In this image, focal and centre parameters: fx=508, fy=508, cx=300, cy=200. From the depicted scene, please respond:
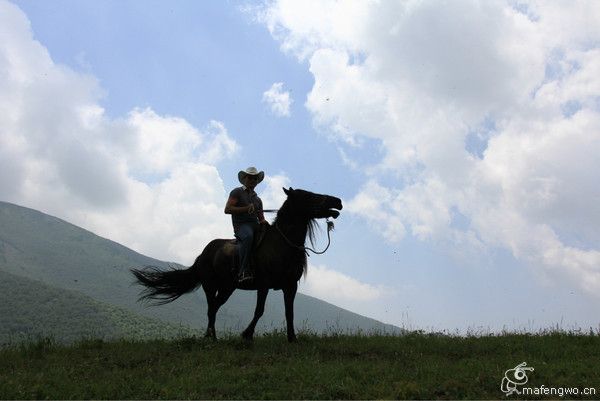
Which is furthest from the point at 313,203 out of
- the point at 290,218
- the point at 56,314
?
the point at 56,314

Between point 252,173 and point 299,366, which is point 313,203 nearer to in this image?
point 252,173

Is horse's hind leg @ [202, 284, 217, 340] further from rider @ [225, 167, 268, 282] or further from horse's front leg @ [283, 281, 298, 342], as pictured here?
horse's front leg @ [283, 281, 298, 342]

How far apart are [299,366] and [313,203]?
363cm

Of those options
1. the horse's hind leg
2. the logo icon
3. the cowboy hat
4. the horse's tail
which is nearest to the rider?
the cowboy hat

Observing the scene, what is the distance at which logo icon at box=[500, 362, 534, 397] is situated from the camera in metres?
7.40

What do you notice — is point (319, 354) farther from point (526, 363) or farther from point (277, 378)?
point (526, 363)

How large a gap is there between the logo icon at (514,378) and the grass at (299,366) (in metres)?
0.12

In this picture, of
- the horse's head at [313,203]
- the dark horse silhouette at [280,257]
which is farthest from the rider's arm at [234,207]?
the horse's head at [313,203]

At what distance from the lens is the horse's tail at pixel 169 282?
1290cm

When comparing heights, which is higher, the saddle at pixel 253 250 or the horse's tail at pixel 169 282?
the saddle at pixel 253 250

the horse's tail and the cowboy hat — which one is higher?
the cowboy hat

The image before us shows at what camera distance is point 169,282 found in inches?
512

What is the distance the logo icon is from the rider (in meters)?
5.43

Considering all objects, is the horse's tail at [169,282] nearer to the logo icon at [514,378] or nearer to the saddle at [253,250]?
the saddle at [253,250]
